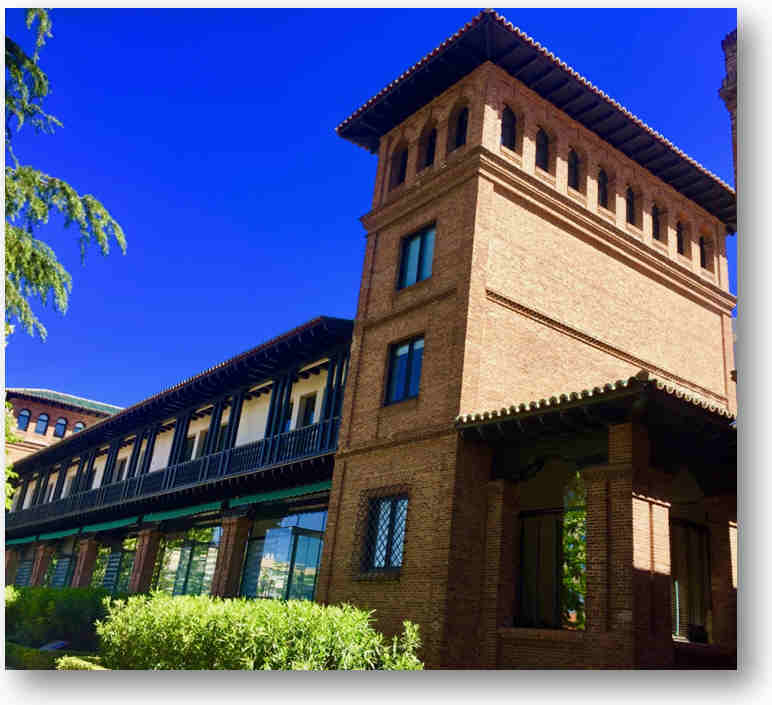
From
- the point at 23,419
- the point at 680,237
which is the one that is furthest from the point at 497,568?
the point at 23,419

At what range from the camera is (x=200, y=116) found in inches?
406

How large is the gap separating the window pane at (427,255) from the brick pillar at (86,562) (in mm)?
17684

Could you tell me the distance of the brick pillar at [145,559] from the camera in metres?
21.9

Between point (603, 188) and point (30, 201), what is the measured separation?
1278cm

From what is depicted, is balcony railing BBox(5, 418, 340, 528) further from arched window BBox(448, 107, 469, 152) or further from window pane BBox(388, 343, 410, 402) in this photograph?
arched window BBox(448, 107, 469, 152)

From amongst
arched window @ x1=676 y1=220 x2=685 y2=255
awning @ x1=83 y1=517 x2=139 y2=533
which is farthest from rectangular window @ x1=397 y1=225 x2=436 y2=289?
awning @ x1=83 y1=517 x2=139 y2=533

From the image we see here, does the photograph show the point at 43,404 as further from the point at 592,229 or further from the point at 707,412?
the point at 707,412

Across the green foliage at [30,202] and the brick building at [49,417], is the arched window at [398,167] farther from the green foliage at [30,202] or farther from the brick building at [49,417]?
the brick building at [49,417]

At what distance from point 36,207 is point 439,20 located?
571cm

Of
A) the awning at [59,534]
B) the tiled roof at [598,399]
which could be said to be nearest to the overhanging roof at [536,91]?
the tiled roof at [598,399]

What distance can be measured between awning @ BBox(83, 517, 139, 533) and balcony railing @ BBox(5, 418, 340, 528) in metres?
0.70

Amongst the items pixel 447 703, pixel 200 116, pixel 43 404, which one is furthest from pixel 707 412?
pixel 43 404

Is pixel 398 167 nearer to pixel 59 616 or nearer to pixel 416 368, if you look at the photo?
pixel 416 368

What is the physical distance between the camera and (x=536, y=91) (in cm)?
1644
